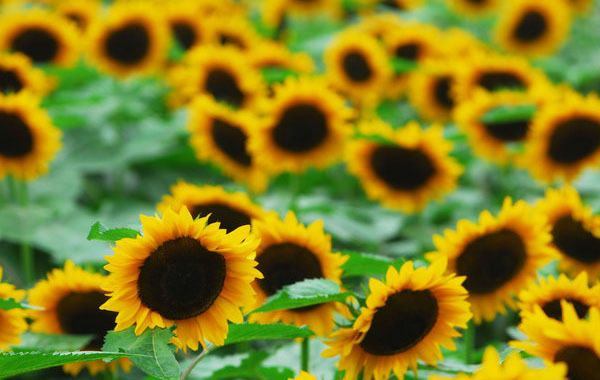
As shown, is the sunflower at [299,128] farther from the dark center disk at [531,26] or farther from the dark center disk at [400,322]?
the dark center disk at [531,26]

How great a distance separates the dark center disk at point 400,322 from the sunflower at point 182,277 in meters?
0.24

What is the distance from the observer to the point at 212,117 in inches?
113

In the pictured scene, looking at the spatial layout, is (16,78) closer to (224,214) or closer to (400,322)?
(224,214)

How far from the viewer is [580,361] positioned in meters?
1.17

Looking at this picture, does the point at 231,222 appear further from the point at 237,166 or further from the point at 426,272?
the point at 237,166

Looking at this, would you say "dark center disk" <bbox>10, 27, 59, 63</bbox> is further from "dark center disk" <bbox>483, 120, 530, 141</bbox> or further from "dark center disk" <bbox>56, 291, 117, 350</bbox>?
"dark center disk" <bbox>56, 291, 117, 350</bbox>

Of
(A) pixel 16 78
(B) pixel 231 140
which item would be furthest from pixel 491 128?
(A) pixel 16 78

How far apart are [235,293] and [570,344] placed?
53 cm

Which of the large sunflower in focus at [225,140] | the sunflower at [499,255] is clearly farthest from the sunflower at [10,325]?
the large sunflower in focus at [225,140]

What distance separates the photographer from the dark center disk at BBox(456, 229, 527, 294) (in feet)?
5.88

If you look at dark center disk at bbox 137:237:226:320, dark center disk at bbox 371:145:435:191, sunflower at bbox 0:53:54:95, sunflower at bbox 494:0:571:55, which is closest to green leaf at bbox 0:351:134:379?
dark center disk at bbox 137:237:226:320

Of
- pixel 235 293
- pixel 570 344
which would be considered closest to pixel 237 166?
pixel 235 293

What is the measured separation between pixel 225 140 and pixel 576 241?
4.30 ft

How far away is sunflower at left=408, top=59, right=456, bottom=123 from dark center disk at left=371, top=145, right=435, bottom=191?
3.11 feet
